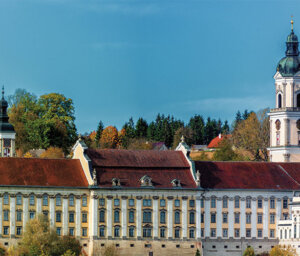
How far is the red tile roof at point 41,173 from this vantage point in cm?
15250

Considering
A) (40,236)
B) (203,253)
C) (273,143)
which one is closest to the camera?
(40,236)

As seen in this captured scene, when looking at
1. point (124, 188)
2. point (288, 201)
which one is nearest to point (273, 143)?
point (288, 201)

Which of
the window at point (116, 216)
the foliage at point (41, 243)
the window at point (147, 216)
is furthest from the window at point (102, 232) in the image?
the window at point (147, 216)

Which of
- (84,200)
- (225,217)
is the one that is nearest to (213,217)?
(225,217)

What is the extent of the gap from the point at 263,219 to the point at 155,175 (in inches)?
559

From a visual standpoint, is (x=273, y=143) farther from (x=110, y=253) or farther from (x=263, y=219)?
(x=110, y=253)

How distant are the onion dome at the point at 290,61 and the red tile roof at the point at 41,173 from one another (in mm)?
34492

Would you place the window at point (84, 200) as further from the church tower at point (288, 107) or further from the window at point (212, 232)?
the church tower at point (288, 107)

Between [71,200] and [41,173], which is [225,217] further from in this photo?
[41,173]

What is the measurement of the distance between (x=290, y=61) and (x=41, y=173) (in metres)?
40.9

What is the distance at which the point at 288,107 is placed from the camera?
177 metres

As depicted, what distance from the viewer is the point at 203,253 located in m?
158

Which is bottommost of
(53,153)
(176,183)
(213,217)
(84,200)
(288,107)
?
(213,217)

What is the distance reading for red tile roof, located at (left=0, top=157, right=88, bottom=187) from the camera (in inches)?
6004
